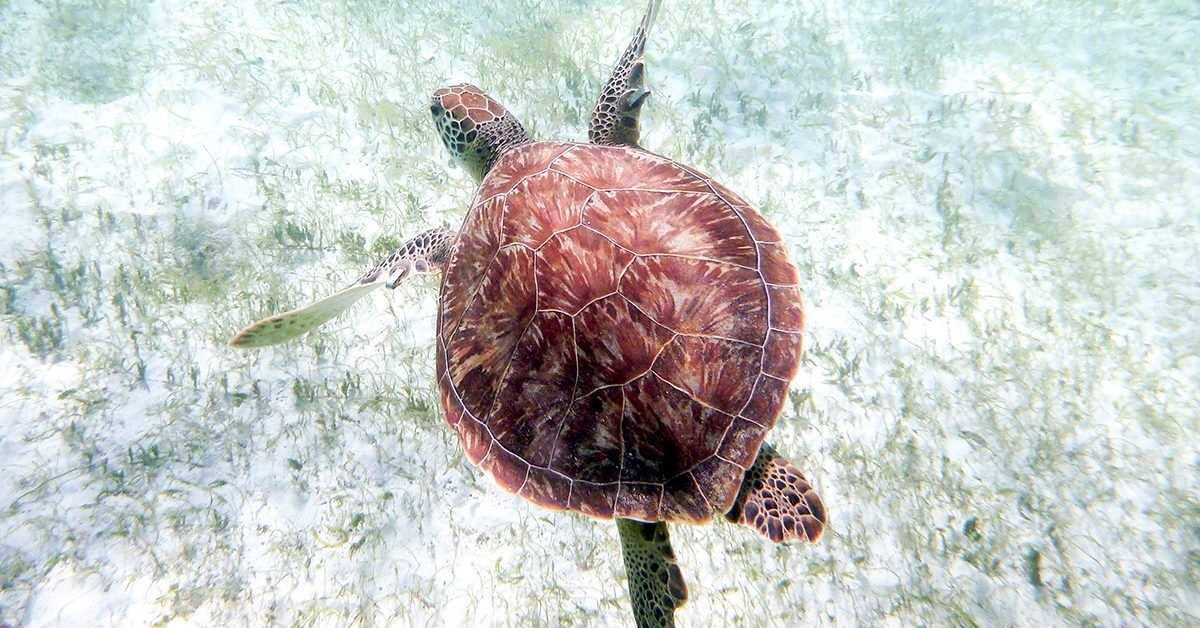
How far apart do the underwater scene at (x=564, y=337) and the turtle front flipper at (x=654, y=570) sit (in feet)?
0.05

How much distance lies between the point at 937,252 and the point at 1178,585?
261 cm

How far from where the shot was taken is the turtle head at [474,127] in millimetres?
3209

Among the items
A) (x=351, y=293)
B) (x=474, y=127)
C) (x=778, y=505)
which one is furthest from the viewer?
(x=474, y=127)

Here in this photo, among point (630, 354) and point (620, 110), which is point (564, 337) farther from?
point (620, 110)

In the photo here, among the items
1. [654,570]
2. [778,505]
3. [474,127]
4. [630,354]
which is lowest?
[654,570]

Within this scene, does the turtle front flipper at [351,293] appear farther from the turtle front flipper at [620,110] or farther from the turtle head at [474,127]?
the turtle front flipper at [620,110]

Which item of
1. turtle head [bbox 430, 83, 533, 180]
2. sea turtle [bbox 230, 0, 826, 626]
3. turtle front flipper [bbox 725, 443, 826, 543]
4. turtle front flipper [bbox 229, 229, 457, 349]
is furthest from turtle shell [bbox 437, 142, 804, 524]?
turtle head [bbox 430, 83, 533, 180]

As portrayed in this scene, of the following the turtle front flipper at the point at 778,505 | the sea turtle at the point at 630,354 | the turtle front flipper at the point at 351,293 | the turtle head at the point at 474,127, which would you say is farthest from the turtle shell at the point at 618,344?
the turtle head at the point at 474,127

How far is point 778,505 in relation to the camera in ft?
6.12

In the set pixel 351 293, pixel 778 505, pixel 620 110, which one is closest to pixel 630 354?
pixel 778 505

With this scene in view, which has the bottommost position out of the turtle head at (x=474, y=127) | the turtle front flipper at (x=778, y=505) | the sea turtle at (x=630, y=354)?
the turtle front flipper at (x=778, y=505)

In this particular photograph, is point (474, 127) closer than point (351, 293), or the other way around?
point (351, 293)

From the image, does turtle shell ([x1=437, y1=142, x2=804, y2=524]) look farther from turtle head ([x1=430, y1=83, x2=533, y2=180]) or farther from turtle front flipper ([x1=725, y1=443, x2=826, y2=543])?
turtle head ([x1=430, y1=83, x2=533, y2=180])

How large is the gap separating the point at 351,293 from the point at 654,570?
6.49 ft
